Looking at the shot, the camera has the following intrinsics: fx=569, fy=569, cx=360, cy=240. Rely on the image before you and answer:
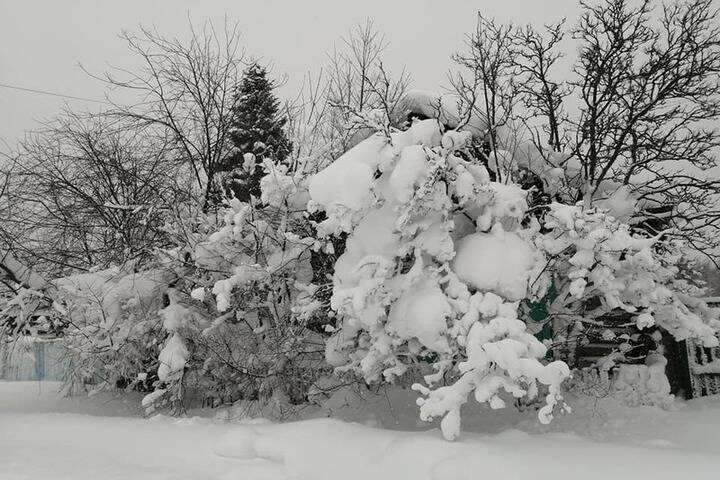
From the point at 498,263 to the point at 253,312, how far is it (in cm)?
410

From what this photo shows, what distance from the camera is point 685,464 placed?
411 centimetres

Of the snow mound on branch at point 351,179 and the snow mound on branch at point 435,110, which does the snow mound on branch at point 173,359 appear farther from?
the snow mound on branch at point 435,110

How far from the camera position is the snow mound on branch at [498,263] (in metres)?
5.57

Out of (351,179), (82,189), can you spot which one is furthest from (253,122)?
(351,179)

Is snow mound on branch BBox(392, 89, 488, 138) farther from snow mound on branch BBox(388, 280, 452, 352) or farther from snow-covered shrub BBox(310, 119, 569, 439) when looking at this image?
snow mound on branch BBox(388, 280, 452, 352)

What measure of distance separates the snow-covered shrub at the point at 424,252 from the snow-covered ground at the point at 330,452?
23.7 inches

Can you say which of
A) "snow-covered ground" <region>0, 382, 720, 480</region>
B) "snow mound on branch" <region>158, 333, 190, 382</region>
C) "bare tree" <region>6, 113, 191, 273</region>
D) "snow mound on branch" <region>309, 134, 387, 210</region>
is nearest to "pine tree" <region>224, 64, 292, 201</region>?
"bare tree" <region>6, 113, 191, 273</region>

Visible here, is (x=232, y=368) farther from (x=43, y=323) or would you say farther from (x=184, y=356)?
(x=43, y=323)

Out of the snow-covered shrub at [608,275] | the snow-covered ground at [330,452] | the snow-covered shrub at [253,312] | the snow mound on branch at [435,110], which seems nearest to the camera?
the snow-covered ground at [330,452]

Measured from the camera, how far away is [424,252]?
575 centimetres

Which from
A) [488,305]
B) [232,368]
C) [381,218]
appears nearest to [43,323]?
[232,368]

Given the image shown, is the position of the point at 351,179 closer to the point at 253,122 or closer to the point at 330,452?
the point at 330,452

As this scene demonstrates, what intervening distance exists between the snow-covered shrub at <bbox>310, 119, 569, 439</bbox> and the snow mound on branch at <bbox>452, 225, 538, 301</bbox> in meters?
0.01

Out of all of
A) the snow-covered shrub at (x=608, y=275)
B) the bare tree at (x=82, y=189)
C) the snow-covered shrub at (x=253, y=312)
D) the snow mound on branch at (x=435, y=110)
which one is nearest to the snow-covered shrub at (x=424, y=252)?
the snow-covered shrub at (x=608, y=275)
